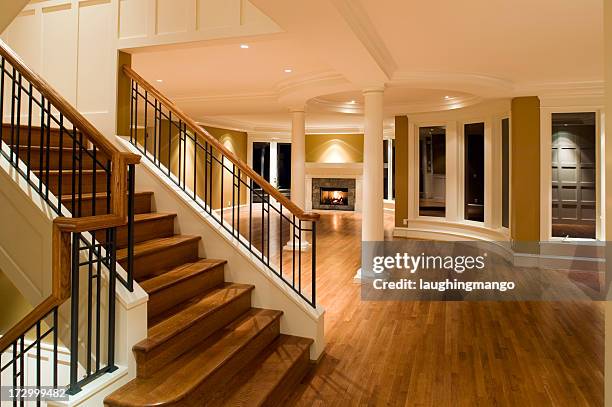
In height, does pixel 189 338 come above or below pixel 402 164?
below

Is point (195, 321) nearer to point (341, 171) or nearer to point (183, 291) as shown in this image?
point (183, 291)

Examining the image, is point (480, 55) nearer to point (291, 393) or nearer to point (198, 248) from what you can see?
point (198, 248)

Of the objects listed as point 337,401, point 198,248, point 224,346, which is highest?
point 198,248

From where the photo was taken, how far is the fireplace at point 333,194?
1507cm

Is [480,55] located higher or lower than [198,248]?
higher

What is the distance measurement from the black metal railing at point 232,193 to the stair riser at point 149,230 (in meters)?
0.34

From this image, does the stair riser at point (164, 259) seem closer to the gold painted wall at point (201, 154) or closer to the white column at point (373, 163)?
the white column at point (373, 163)

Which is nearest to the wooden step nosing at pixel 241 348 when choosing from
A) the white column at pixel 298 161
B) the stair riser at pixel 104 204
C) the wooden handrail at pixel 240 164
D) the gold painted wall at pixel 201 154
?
the wooden handrail at pixel 240 164

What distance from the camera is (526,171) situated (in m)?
7.07

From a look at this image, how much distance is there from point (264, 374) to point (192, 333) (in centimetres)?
54

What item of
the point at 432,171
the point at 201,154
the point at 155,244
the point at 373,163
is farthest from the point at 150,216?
the point at 201,154

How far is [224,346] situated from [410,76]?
4.33 metres

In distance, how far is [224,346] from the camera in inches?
114

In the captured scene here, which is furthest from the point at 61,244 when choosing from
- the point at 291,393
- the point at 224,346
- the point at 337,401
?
the point at 337,401
